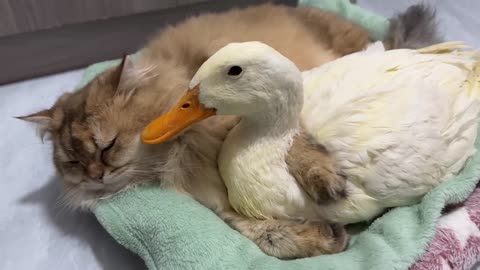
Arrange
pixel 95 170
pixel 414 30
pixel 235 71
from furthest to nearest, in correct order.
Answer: pixel 414 30 < pixel 95 170 < pixel 235 71

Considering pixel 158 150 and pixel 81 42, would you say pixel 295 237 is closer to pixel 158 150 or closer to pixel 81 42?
pixel 158 150

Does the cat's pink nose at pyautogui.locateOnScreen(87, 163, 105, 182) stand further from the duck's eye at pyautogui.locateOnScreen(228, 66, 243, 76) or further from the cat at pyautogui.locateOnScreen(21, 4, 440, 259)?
the duck's eye at pyautogui.locateOnScreen(228, 66, 243, 76)

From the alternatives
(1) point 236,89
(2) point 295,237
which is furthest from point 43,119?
(2) point 295,237

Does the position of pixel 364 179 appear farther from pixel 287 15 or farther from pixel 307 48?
pixel 287 15

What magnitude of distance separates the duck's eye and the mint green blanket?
295 mm

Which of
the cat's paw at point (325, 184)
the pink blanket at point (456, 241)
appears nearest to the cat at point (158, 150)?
the cat's paw at point (325, 184)

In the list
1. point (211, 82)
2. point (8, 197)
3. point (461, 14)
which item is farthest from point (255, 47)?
point (461, 14)

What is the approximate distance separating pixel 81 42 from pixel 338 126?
1.01 metres

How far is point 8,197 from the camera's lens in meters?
1.32

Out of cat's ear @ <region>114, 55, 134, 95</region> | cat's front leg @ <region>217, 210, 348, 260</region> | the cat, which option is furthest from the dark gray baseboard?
cat's front leg @ <region>217, 210, 348, 260</region>

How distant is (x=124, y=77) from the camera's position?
102 cm

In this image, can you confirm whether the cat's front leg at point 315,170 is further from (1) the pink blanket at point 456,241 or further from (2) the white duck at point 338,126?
(1) the pink blanket at point 456,241

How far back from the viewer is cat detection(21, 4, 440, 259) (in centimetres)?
99

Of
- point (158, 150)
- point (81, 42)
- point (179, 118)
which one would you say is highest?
point (179, 118)
